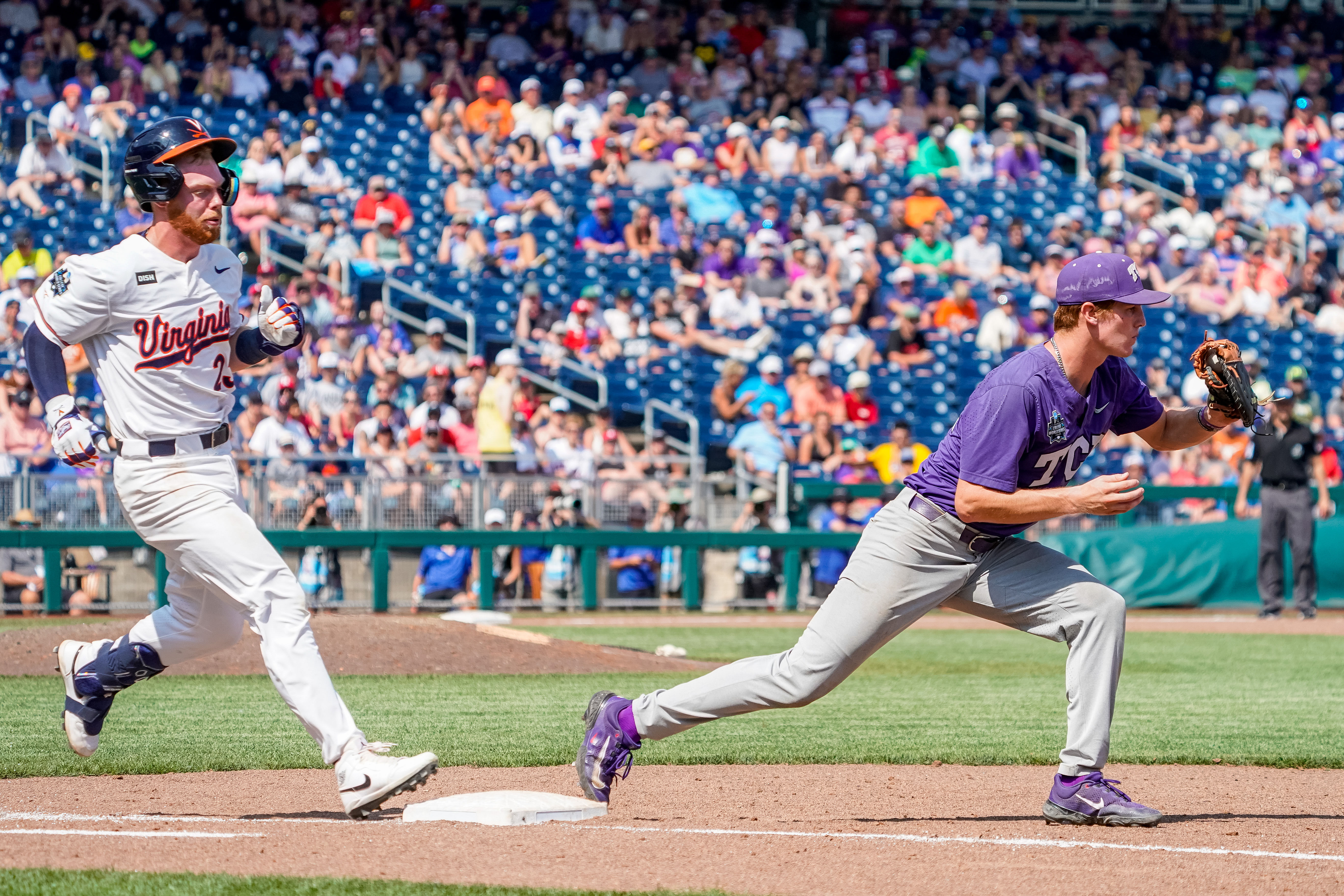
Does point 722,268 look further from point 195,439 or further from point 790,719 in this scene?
point 195,439

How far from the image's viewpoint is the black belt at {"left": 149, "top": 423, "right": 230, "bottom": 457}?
5.45 metres

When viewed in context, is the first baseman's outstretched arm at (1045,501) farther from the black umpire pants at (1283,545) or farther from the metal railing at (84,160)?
the metal railing at (84,160)

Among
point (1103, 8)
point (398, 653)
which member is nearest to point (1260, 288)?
point (1103, 8)

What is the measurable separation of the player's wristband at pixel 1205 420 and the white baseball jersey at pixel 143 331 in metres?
3.24

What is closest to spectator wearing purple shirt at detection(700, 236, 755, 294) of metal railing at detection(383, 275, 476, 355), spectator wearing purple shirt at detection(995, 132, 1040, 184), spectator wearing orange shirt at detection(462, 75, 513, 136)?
metal railing at detection(383, 275, 476, 355)

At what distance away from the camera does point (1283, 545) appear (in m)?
16.1

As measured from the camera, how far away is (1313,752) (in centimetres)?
748

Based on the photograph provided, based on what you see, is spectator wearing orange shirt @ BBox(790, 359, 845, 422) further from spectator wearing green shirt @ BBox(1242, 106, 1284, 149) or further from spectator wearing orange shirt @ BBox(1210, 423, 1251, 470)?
spectator wearing green shirt @ BBox(1242, 106, 1284, 149)

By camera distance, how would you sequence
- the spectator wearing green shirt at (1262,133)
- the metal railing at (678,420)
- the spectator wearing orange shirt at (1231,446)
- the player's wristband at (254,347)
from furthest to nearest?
the spectator wearing green shirt at (1262,133), the spectator wearing orange shirt at (1231,446), the metal railing at (678,420), the player's wristband at (254,347)

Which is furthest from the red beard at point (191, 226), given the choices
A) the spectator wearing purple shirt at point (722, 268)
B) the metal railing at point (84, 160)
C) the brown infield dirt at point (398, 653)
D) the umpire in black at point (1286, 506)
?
the metal railing at point (84, 160)

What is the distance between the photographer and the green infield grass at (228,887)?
422cm

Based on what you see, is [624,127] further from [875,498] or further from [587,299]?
[875,498]

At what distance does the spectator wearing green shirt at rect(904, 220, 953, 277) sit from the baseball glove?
15.3m

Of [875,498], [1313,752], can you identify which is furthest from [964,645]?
[1313,752]
